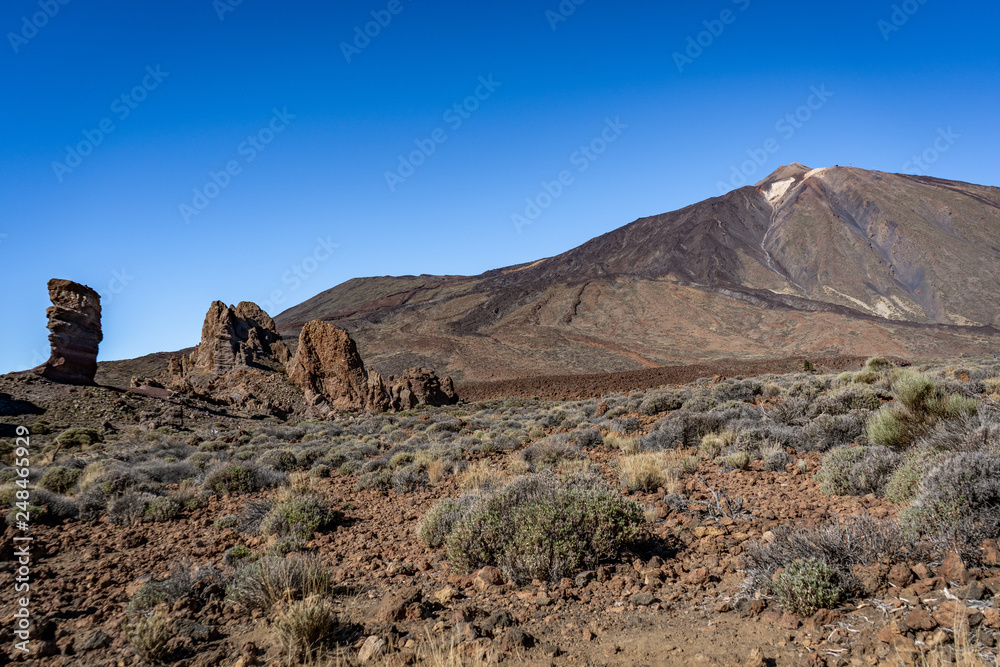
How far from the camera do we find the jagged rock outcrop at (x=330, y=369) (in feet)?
81.4

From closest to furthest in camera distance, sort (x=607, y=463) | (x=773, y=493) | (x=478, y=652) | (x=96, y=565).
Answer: (x=478, y=652) < (x=96, y=565) < (x=773, y=493) < (x=607, y=463)

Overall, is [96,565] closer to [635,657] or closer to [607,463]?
[635,657]

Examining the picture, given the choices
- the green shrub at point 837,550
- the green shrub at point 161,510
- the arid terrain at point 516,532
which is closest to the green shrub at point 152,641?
the arid terrain at point 516,532

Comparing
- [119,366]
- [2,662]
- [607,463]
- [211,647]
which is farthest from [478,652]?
[119,366]

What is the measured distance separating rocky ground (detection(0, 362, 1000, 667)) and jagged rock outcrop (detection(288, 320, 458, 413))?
15.7 meters

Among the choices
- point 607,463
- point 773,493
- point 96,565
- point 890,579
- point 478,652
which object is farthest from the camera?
point 607,463

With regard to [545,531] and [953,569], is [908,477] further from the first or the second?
[545,531]

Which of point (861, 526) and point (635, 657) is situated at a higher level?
point (861, 526)

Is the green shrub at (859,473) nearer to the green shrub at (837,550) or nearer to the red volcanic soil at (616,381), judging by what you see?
the green shrub at (837,550)

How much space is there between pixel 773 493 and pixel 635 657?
12.3 feet

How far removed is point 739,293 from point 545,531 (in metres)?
76.7

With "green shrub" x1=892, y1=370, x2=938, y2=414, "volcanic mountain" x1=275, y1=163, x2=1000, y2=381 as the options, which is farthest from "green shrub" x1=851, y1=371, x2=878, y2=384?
"volcanic mountain" x1=275, y1=163, x2=1000, y2=381

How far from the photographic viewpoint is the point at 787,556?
140 inches

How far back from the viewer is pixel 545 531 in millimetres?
4445
